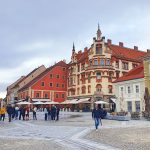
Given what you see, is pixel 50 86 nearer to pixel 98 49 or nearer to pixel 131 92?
pixel 98 49

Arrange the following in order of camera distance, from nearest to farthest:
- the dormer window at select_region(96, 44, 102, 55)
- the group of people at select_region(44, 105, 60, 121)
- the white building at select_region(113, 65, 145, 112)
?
the group of people at select_region(44, 105, 60, 121), the white building at select_region(113, 65, 145, 112), the dormer window at select_region(96, 44, 102, 55)

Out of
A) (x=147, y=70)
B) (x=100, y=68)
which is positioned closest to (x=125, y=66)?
(x=100, y=68)

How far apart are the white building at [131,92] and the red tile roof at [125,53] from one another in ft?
57.8

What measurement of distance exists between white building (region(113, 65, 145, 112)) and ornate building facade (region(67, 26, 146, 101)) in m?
14.4

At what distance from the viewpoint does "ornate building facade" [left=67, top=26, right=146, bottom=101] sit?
59.8 m

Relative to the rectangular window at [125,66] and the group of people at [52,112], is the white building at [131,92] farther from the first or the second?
the rectangular window at [125,66]

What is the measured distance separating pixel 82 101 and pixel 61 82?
12877mm

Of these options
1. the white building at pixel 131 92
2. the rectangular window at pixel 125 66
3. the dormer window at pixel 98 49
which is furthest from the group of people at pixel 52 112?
the rectangular window at pixel 125 66

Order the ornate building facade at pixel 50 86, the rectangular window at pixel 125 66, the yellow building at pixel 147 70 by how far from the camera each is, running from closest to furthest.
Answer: the yellow building at pixel 147 70 → the rectangular window at pixel 125 66 → the ornate building facade at pixel 50 86

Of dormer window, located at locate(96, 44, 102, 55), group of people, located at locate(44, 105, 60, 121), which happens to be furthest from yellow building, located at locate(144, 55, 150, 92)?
dormer window, located at locate(96, 44, 102, 55)

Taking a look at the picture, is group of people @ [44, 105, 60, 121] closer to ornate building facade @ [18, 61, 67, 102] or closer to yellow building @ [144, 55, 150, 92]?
yellow building @ [144, 55, 150, 92]

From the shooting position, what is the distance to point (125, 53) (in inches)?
2594

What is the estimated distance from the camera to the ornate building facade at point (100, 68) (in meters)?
59.8

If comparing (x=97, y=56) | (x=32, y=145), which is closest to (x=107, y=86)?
(x=97, y=56)
